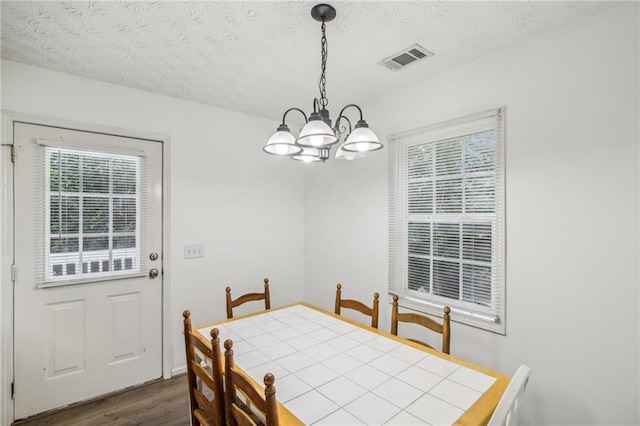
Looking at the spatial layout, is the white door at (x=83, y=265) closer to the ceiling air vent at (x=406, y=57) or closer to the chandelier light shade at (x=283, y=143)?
the chandelier light shade at (x=283, y=143)

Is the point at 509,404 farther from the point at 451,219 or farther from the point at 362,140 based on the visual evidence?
the point at 451,219

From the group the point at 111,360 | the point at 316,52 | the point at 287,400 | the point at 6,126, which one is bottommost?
the point at 111,360

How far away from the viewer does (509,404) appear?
910mm

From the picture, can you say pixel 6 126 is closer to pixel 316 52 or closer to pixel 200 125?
pixel 200 125

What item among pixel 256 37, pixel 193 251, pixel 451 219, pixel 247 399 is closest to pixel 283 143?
pixel 256 37

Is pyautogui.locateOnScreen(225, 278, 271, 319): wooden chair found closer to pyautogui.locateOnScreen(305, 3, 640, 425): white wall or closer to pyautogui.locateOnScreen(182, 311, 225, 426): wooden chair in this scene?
pyautogui.locateOnScreen(182, 311, 225, 426): wooden chair

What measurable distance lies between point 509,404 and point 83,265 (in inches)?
110

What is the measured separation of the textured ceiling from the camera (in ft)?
5.06

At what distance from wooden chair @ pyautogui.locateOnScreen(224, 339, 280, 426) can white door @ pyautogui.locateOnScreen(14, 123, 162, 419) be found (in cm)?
170

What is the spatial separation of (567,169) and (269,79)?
204 centimetres

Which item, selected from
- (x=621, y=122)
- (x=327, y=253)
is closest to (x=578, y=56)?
(x=621, y=122)

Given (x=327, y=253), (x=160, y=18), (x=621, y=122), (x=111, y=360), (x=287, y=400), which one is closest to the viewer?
(x=287, y=400)

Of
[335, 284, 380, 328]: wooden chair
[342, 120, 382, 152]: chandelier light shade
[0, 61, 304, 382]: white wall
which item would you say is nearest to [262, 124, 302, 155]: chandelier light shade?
[342, 120, 382, 152]: chandelier light shade

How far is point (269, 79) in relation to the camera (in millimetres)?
2361
